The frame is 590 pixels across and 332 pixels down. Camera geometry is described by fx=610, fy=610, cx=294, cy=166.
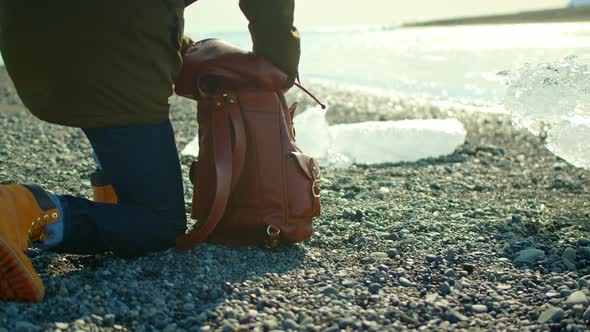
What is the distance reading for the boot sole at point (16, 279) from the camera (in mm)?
2143

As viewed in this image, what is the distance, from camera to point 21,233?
226 cm

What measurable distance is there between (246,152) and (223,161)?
14 centimetres

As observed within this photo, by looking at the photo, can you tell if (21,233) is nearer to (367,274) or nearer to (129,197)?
(129,197)

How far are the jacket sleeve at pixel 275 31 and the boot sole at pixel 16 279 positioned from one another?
139 centimetres

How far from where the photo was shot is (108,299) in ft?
7.91

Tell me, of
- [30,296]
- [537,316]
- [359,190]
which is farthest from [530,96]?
[30,296]

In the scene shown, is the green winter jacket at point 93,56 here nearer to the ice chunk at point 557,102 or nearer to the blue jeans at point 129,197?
the blue jeans at point 129,197

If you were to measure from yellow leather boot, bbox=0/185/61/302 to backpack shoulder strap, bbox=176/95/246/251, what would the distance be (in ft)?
2.15

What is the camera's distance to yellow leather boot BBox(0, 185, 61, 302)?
7.12 ft

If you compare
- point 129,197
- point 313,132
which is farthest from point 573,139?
point 129,197

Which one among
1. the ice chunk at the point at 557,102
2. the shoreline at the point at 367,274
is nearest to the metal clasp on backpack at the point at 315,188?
the shoreline at the point at 367,274

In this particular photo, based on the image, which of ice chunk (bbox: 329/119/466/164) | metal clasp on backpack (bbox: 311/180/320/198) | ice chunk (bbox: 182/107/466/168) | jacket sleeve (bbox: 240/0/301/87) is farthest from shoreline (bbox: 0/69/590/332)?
ice chunk (bbox: 329/119/466/164)

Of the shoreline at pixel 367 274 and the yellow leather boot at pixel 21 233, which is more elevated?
the yellow leather boot at pixel 21 233

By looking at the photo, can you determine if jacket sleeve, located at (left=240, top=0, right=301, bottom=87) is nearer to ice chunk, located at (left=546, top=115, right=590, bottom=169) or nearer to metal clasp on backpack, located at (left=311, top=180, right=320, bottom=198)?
metal clasp on backpack, located at (left=311, top=180, right=320, bottom=198)
